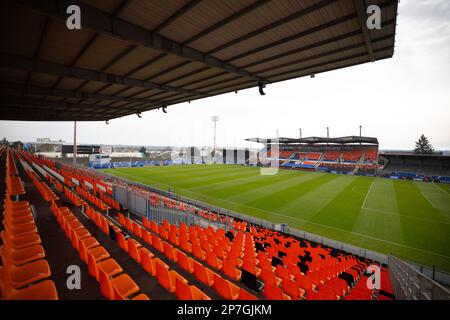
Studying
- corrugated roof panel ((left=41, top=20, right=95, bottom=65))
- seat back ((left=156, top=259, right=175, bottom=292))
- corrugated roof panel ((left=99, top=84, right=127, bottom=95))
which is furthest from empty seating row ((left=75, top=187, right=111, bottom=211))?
seat back ((left=156, top=259, right=175, bottom=292))

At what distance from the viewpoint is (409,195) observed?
77.9 ft

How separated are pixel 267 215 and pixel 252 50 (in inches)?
496

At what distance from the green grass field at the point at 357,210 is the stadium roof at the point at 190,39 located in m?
10.5

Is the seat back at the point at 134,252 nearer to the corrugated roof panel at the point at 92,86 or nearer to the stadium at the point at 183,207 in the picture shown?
the stadium at the point at 183,207

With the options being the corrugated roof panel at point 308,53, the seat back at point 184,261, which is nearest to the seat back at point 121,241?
the seat back at point 184,261

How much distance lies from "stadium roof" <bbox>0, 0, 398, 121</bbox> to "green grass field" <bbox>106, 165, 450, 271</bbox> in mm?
10462

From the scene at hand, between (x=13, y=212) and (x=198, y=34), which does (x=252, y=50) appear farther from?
(x=13, y=212)

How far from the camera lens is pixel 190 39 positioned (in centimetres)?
662

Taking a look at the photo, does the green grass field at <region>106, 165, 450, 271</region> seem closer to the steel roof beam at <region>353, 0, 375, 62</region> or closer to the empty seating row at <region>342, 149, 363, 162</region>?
the steel roof beam at <region>353, 0, 375, 62</region>

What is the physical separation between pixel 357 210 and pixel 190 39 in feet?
60.7

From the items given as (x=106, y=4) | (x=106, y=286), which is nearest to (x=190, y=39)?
(x=106, y=4)

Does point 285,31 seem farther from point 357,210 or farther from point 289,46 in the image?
point 357,210

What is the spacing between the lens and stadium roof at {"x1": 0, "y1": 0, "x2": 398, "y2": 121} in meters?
5.03

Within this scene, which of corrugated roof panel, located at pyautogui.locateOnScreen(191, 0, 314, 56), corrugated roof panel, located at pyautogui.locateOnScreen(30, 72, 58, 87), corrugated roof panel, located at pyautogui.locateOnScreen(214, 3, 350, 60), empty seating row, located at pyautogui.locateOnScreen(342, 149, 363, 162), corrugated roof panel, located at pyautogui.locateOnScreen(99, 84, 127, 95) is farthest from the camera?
empty seating row, located at pyautogui.locateOnScreen(342, 149, 363, 162)
